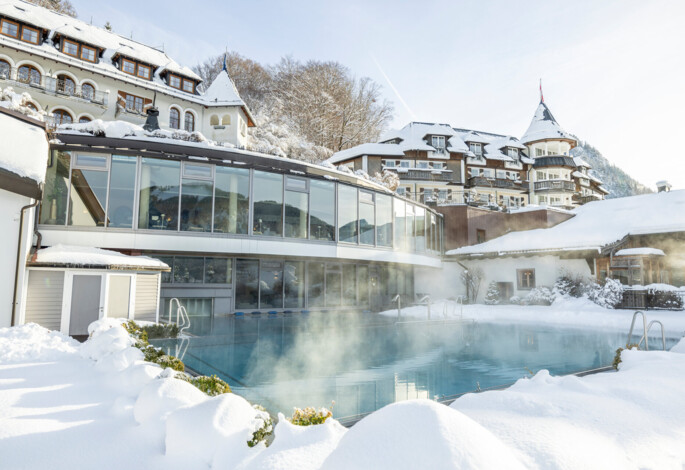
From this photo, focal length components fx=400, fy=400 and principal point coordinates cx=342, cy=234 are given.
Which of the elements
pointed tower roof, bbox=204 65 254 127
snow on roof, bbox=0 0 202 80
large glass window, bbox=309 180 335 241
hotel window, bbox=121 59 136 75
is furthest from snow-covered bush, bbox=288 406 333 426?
hotel window, bbox=121 59 136 75

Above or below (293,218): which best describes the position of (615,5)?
above

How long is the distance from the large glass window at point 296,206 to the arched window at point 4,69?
1722 cm

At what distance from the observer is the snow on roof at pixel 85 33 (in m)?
22.9

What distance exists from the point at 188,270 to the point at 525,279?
17380 mm

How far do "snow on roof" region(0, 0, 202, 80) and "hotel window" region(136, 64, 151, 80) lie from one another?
0.43m

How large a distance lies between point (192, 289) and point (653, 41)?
15244mm

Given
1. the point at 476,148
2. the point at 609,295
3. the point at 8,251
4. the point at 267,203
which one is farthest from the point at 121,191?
the point at 476,148

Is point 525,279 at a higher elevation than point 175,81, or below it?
below

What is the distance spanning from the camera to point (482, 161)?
40.8 meters

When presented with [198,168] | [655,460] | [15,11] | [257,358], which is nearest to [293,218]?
[198,168]

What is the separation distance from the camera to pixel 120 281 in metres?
10.2

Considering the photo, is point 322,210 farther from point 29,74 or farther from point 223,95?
point 29,74

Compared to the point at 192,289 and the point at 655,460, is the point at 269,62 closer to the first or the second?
the point at 192,289

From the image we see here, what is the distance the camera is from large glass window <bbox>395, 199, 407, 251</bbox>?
66.3 feet
